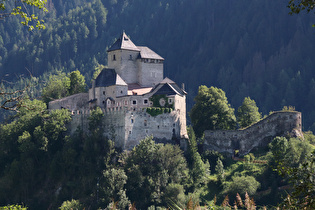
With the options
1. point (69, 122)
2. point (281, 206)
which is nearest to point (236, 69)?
point (69, 122)

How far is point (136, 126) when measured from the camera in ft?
204

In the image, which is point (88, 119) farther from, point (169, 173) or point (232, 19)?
point (232, 19)

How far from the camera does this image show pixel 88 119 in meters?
64.6

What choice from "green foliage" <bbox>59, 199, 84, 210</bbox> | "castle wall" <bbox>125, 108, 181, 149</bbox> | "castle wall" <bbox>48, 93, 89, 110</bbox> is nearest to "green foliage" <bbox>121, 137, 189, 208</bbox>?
"castle wall" <bbox>125, 108, 181, 149</bbox>

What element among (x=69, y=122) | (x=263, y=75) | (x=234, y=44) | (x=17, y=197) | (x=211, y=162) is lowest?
(x=17, y=197)

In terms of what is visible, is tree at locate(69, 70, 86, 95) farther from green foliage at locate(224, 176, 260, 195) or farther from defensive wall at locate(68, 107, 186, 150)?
green foliage at locate(224, 176, 260, 195)

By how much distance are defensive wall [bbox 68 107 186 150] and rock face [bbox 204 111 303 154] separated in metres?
4.38

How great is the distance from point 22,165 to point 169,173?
18.1m

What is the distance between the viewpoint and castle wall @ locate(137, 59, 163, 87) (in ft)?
240

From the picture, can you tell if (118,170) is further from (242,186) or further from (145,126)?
(242,186)

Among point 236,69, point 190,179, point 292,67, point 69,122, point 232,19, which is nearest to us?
point 190,179

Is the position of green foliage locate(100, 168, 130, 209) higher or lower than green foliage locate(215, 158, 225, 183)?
lower

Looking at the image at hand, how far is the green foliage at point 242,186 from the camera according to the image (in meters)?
55.8

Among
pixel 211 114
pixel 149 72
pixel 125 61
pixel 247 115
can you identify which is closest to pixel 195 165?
pixel 211 114
